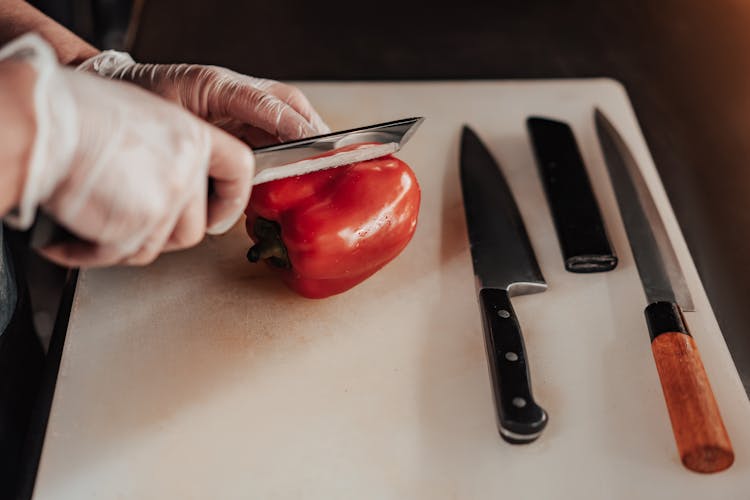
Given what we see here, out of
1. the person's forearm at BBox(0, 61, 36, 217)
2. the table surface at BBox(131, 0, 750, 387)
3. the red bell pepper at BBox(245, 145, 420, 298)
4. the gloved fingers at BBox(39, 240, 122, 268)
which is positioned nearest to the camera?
the person's forearm at BBox(0, 61, 36, 217)

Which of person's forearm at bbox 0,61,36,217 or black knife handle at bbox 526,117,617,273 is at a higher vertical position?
person's forearm at bbox 0,61,36,217

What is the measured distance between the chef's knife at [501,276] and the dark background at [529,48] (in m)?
0.36

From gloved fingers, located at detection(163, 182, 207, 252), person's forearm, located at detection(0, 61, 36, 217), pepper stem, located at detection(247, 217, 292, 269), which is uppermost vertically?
person's forearm, located at detection(0, 61, 36, 217)

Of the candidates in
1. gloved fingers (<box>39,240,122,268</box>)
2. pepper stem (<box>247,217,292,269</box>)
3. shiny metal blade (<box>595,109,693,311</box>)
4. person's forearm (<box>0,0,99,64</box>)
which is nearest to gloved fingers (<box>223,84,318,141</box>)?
pepper stem (<box>247,217,292,269</box>)

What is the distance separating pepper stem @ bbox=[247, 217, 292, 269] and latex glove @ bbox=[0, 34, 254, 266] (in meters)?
0.22

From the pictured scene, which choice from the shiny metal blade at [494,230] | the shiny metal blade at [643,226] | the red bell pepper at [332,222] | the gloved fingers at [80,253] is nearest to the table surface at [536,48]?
the shiny metal blade at [643,226]

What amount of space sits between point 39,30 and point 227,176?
0.49m

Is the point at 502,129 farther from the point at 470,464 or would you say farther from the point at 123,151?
the point at 123,151

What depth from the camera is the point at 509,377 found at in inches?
34.6

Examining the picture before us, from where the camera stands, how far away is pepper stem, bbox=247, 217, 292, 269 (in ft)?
3.23

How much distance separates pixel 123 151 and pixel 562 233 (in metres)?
0.65

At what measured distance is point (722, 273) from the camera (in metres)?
1.16

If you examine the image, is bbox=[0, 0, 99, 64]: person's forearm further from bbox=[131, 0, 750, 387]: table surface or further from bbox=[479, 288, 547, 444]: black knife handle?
bbox=[479, 288, 547, 444]: black knife handle

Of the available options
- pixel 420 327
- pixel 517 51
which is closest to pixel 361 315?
pixel 420 327
